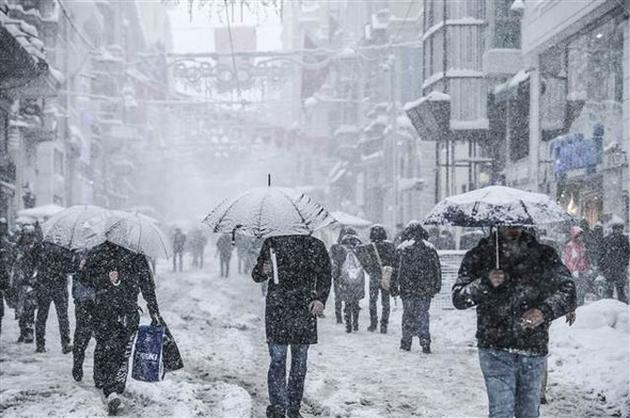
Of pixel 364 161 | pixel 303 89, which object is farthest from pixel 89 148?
pixel 364 161

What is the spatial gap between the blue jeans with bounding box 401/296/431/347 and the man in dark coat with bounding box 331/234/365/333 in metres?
2.02

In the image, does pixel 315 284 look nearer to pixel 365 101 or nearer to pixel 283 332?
pixel 283 332

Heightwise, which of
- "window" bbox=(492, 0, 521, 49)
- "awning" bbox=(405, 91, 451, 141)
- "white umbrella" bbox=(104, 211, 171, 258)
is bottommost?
"white umbrella" bbox=(104, 211, 171, 258)

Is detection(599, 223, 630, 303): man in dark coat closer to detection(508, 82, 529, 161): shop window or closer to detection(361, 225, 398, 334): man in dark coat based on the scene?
detection(361, 225, 398, 334): man in dark coat

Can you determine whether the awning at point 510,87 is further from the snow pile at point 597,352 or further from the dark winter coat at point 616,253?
the snow pile at point 597,352

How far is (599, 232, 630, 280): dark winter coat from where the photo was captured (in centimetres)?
1415

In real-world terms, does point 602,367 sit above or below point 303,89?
below

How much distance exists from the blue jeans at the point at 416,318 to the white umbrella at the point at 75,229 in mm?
4560

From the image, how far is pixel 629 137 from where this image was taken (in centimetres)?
1520

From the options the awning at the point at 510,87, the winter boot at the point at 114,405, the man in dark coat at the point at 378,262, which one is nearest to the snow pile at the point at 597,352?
the man in dark coat at the point at 378,262

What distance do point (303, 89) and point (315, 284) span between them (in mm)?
48357

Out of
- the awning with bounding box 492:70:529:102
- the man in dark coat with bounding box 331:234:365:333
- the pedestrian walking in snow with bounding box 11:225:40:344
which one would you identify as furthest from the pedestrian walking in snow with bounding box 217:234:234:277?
the pedestrian walking in snow with bounding box 11:225:40:344

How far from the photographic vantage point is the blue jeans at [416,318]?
10.7m

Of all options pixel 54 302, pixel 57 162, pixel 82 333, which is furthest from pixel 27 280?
pixel 57 162
